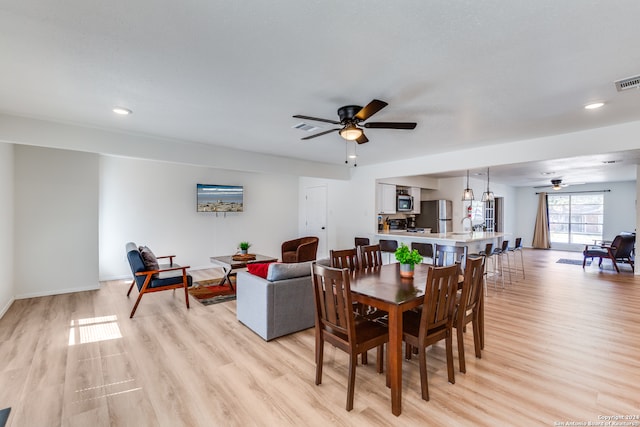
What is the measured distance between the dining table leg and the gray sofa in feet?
4.82

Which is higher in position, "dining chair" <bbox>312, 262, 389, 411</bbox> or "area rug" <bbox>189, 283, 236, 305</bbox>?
"dining chair" <bbox>312, 262, 389, 411</bbox>

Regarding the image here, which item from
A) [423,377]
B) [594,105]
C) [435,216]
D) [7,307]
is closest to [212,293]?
[7,307]

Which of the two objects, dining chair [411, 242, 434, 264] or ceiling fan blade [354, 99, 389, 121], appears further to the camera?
dining chair [411, 242, 434, 264]

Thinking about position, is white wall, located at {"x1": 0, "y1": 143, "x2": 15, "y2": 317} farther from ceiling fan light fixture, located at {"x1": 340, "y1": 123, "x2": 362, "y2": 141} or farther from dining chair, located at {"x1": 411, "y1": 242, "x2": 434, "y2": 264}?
dining chair, located at {"x1": 411, "y1": 242, "x2": 434, "y2": 264}

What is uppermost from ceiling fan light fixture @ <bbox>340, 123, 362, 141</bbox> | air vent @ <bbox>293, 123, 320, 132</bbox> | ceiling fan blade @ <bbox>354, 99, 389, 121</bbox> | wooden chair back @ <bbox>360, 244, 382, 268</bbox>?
air vent @ <bbox>293, 123, 320, 132</bbox>

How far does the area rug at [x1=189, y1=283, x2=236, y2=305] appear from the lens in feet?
15.0

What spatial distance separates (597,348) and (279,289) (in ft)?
10.8

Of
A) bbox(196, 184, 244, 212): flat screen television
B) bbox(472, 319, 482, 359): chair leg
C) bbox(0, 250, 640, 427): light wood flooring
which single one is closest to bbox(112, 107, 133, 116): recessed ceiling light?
bbox(0, 250, 640, 427): light wood flooring

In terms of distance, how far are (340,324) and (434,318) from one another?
2.35ft

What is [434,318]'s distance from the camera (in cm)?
226

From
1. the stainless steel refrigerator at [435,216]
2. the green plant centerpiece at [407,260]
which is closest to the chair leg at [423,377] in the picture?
the green plant centerpiece at [407,260]

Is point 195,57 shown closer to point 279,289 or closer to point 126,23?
point 126,23

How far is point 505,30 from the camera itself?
70.6 inches

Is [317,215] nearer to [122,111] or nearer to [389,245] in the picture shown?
[389,245]
